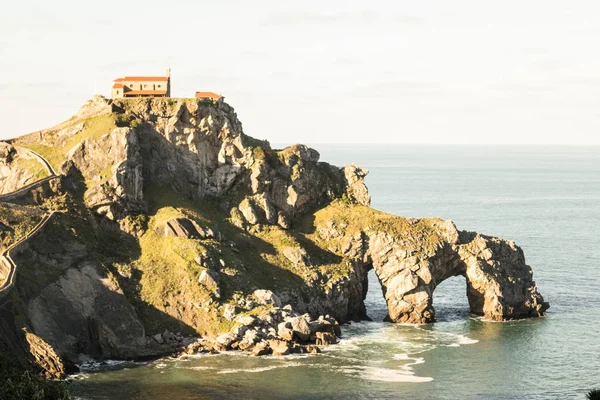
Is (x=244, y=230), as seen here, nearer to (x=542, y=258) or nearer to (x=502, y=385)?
(x=502, y=385)

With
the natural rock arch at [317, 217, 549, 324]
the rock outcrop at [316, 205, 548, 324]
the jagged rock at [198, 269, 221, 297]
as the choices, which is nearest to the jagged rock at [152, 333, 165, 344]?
the jagged rock at [198, 269, 221, 297]

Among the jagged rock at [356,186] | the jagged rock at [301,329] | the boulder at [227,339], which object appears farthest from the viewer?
the jagged rock at [356,186]

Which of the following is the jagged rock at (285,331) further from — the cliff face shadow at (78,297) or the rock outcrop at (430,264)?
the rock outcrop at (430,264)

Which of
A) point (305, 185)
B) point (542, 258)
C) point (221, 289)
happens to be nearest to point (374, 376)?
point (221, 289)

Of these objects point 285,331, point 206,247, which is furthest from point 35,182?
point 285,331

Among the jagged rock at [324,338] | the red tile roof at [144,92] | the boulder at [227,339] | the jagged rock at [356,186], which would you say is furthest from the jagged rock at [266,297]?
the red tile roof at [144,92]
